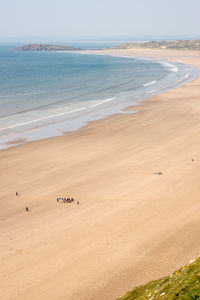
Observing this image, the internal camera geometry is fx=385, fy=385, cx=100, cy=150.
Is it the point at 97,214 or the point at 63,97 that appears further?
the point at 63,97

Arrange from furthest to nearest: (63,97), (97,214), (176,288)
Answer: (63,97) → (97,214) → (176,288)

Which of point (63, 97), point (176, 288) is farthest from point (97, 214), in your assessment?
point (63, 97)

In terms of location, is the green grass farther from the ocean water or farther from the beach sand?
the ocean water

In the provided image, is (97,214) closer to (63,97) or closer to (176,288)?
(176,288)

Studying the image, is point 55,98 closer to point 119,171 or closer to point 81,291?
point 119,171

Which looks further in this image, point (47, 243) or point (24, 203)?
point (24, 203)

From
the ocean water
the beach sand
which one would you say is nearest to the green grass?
the beach sand

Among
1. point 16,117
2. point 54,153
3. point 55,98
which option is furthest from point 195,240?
point 55,98
